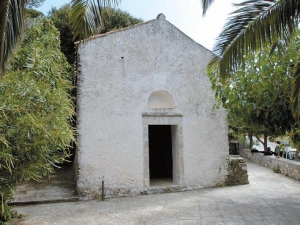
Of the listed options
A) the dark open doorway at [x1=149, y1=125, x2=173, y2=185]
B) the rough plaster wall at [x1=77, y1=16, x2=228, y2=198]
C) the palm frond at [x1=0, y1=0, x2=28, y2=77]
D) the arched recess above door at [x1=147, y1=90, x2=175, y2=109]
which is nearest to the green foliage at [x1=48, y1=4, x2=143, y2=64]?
the rough plaster wall at [x1=77, y1=16, x2=228, y2=198]

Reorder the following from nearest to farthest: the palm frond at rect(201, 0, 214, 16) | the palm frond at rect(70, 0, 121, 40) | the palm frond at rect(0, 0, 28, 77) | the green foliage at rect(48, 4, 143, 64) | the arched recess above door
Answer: the palm frond at rect(0, 0, 28, 77) < the palm frond at rect(70, 0, 121, 40) < the palm frond at rect(201, 0, 214, 16) < the arched recess above door < the green foliage at rect(48, 4, 143, 64)

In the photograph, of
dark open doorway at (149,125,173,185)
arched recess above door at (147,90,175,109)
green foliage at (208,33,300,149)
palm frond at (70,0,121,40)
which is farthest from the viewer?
dark open doorway at (149,125,173,185)

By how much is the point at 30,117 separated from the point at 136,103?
449cm

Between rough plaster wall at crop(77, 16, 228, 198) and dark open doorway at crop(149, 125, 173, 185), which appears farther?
dark open doorway at crop(149, 125, 173, 185)

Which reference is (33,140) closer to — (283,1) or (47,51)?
(47,51)

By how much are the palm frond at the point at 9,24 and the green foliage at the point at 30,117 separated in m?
1.72

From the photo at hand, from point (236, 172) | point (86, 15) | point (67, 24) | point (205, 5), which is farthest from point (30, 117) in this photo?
point (67, 24)

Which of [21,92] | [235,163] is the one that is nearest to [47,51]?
[21,92]

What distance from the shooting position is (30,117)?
16.8ft

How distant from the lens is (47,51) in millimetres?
6594

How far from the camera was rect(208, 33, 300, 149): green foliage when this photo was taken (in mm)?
7645

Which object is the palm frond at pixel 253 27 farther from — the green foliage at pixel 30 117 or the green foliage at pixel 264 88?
the green foliage at pixel 30 117

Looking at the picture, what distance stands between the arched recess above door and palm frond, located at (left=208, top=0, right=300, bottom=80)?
4.53 metres

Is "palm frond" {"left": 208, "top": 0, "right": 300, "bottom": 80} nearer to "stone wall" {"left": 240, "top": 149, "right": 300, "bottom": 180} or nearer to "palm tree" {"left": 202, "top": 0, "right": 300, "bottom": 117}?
"palm tree" {"left": 202, "top": 0, "right": 300, "bottom": 117}
